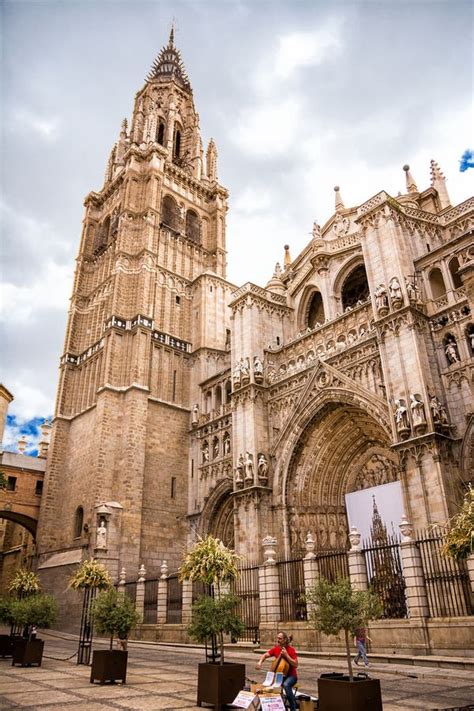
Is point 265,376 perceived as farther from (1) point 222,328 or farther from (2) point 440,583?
(2) point 440,583

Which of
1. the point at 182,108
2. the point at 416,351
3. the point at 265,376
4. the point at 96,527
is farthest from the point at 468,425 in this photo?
the point at 182,108

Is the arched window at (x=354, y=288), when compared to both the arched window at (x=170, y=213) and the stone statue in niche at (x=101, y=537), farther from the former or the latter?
the stone statue in niche at (x=101, y=537)

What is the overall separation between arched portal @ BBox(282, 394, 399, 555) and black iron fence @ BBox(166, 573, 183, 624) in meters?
5.49

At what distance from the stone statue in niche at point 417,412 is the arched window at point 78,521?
758 inches

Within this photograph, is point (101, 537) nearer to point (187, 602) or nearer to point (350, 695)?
point (187, 602)

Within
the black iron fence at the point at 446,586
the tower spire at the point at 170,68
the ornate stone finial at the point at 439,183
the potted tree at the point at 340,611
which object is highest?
the tower spire at the point at 170,68

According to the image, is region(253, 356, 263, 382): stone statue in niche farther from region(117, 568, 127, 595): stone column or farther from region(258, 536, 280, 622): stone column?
region(117, 568, 127, 595): stone column

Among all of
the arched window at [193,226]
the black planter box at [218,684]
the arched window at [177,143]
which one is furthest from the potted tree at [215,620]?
the arched window at [177,143]

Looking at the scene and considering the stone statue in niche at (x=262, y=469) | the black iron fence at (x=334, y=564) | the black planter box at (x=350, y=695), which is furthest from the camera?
the stone statue in niche at (x=262, y=469)

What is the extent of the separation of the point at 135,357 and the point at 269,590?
17158 mm

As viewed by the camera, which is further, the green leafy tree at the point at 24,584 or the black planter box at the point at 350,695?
the green leafy tree at the point at 24,584

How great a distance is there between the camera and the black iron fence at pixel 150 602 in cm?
2367

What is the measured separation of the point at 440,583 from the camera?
1480cm

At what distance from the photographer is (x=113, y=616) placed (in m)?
12.5
